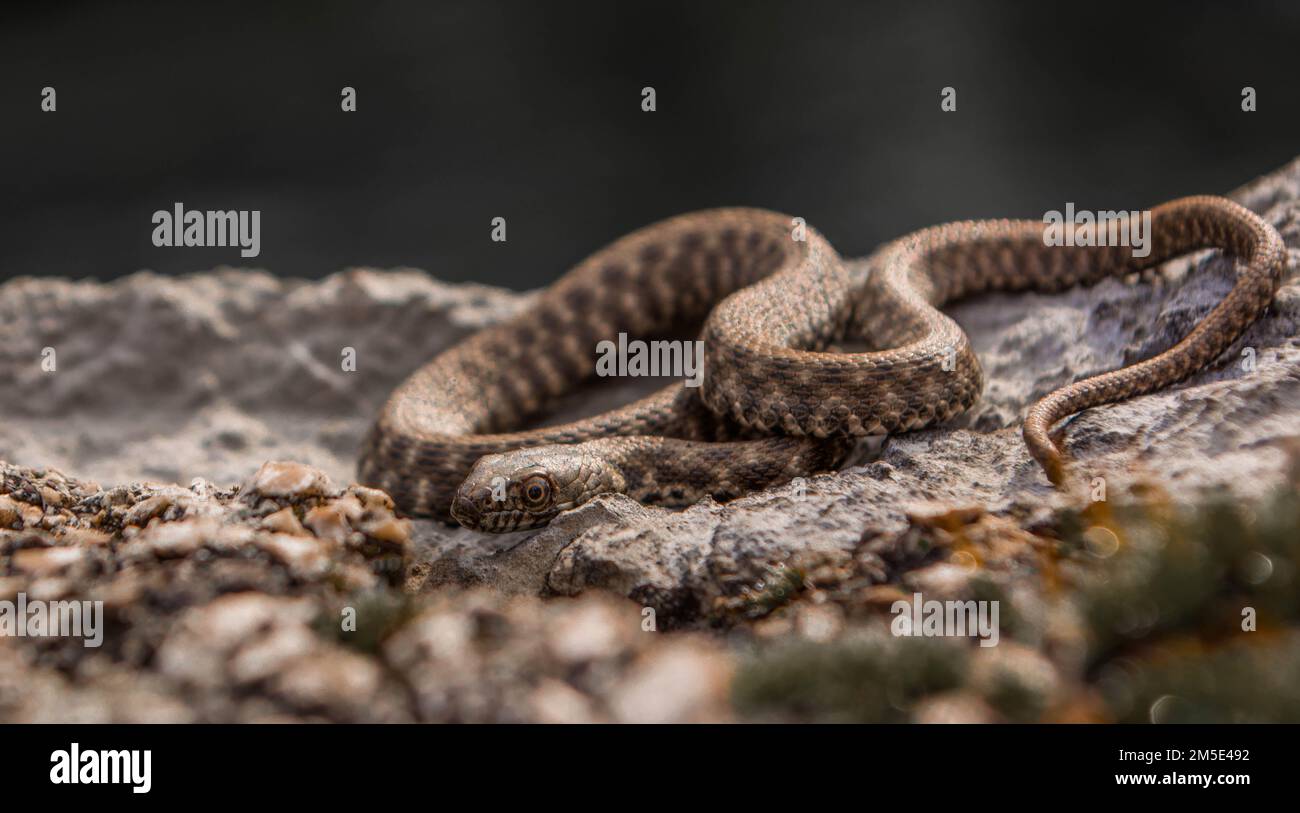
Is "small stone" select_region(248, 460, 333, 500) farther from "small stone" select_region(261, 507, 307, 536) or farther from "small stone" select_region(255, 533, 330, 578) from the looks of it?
"small stone" select_region(255, 533, 330, 578)

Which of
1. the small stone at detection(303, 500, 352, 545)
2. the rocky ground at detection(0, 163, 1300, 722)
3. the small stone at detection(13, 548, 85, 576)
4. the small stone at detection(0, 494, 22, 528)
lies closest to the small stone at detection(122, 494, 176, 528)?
the rocky ground at detection(0, 163, 1300, 722)

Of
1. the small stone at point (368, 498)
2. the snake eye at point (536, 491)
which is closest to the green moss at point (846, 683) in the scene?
the small stone at point (368, 498)

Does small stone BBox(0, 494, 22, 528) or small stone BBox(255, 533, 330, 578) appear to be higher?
small stone BBox(0, 494, 22, 528)

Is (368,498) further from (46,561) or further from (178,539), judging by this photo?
(46,561)

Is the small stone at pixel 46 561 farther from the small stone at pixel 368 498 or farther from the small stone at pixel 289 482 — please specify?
the small stone at pixel 368 498
